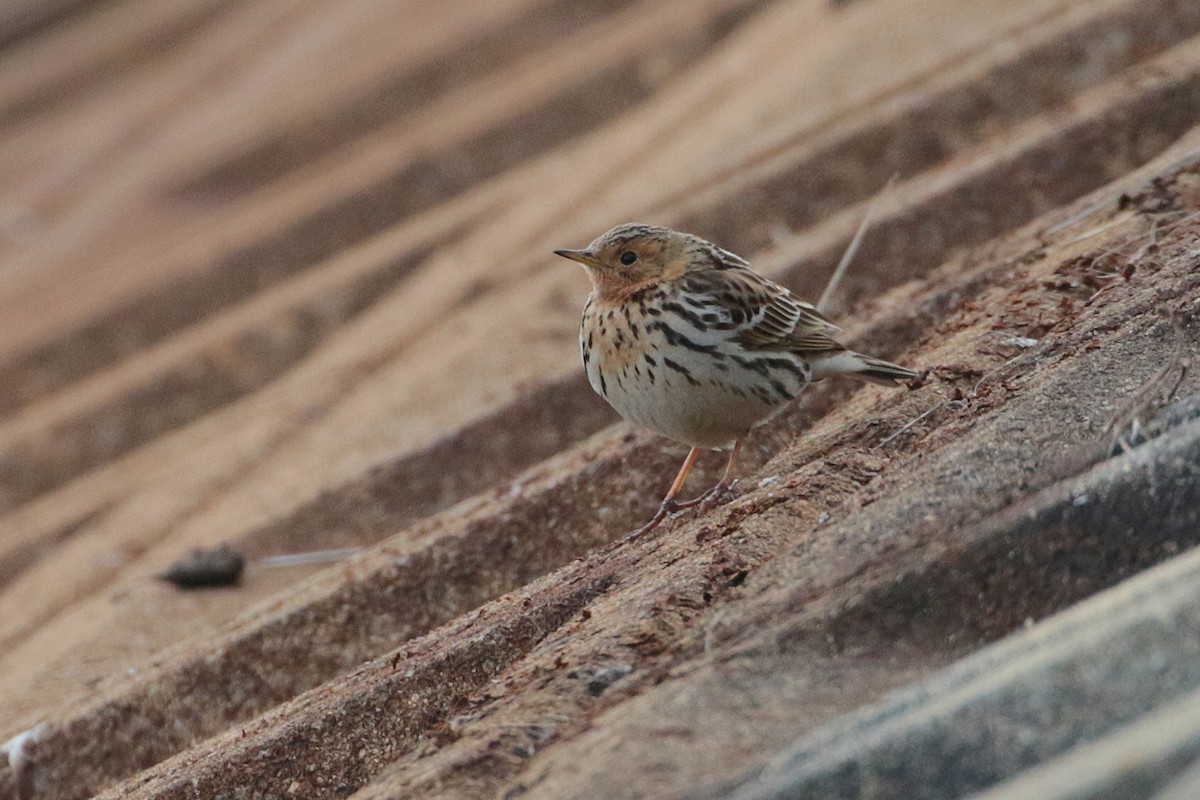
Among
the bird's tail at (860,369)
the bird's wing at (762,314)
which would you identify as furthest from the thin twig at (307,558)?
the bird's tail at (860,369)

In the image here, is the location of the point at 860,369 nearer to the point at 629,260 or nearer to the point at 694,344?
the point at 694,344

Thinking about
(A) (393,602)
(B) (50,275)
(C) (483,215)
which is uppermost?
(B) (50,275)

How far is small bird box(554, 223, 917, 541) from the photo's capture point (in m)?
→ 4.56

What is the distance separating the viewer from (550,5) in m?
14.3

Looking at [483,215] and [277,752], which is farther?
[483,215]

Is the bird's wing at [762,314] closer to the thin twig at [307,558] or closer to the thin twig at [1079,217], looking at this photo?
the thin twig at [1079,217]

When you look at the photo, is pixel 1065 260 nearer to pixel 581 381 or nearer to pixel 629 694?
pixel 581 381

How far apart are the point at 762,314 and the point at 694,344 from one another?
1.01 ft

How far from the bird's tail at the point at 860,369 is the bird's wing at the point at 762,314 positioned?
6 centimetres

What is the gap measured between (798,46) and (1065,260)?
16.8 ft

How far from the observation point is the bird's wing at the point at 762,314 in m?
4.77

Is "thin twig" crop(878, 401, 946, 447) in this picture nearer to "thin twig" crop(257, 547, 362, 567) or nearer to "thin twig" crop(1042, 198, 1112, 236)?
"thin twig" crop(1042, 198, 1112, 236)

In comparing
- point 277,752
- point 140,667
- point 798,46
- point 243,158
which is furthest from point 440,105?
point 277,752

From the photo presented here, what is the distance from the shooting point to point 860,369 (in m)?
4.57
